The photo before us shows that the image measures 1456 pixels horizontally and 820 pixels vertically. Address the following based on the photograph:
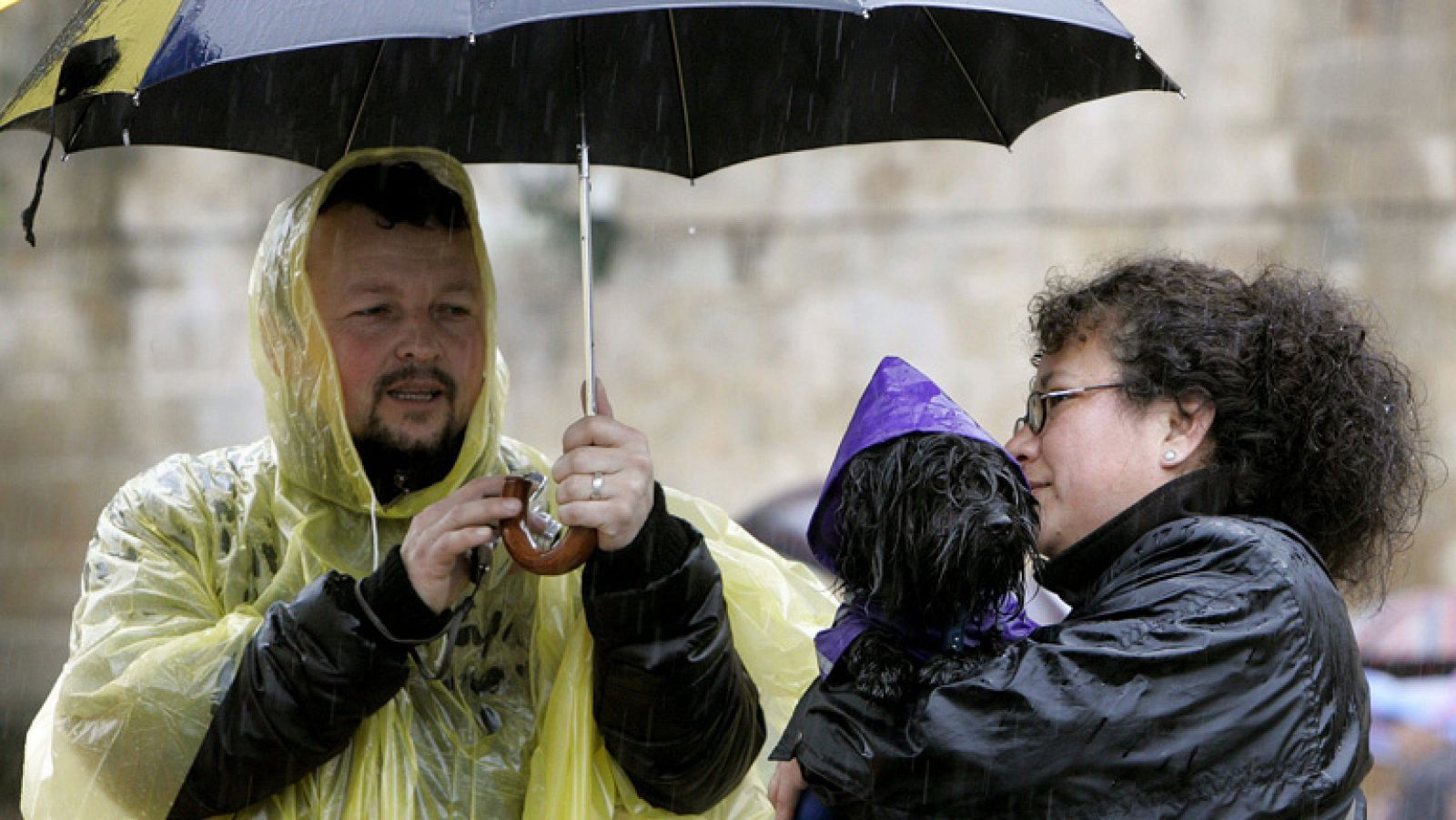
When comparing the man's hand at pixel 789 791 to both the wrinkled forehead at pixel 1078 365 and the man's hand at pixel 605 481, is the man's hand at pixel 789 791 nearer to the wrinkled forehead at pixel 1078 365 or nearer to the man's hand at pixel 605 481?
the man's hand at pixel 605 481

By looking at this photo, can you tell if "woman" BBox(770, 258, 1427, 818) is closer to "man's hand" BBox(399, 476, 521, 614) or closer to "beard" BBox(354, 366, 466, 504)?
"man's hand" BBox(399, 476, 521, 614)

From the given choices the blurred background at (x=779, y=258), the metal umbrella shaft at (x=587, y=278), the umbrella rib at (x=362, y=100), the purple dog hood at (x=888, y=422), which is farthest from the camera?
the blurred background at (x=779, y=258)

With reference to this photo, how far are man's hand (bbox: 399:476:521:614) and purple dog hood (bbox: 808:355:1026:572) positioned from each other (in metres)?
0.43

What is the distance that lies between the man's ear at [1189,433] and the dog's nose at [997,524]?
0.37 metres

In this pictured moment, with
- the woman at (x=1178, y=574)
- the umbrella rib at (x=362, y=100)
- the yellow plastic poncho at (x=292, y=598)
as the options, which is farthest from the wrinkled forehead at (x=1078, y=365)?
the umbrella rib at (x=362, y=100)

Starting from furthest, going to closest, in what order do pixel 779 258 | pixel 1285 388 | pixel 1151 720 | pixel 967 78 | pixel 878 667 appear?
pixel 779 258 < pixel 967 78 < pixel 1285 388 < pixel 878 667 < pixel 1151 720

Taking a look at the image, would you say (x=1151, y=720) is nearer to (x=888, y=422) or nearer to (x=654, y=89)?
(x=888, y=422)

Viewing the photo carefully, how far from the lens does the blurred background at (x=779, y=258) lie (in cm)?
694

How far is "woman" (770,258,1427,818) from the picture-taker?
1.90 m

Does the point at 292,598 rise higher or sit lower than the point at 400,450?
lower

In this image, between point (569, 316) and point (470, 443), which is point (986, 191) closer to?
point (569, 316)

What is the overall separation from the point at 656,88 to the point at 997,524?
1.22m

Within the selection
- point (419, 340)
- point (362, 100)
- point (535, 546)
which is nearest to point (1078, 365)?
point (535, 546)

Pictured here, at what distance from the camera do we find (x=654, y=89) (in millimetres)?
2850
